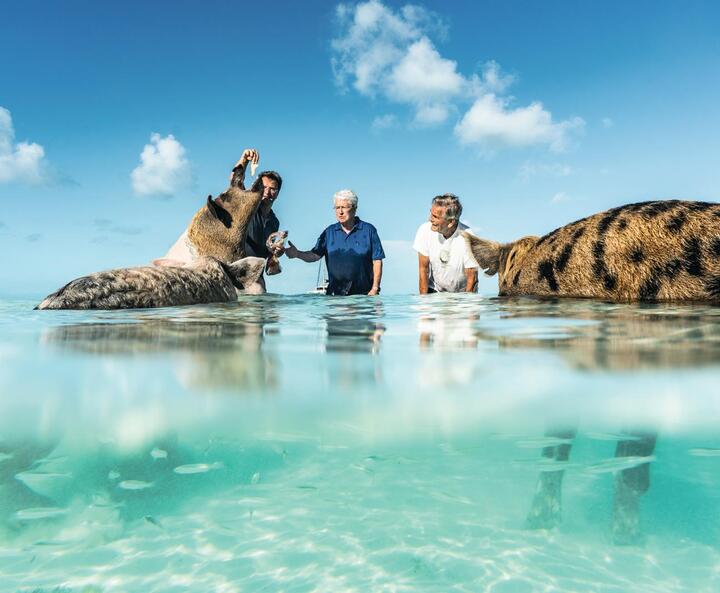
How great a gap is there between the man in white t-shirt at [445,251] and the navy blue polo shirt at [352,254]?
0.96 meters

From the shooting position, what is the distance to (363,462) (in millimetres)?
2459

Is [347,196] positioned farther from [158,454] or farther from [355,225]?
[158,454]

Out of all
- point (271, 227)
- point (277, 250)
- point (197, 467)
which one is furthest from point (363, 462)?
point (271, 227)

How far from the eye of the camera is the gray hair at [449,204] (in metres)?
7.82

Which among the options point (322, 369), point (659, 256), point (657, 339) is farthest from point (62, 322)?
point (659, 256)

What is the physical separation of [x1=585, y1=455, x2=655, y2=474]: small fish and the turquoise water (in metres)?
0.01

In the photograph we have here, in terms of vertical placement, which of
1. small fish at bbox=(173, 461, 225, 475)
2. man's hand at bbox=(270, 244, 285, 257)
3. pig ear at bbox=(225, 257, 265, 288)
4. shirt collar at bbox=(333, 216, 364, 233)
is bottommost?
small fish at bbox=(173, 461, 225, 475)

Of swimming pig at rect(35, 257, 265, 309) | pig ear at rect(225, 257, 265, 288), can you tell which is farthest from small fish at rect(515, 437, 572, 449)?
pig ear at rect(225, 257, 265, 288)

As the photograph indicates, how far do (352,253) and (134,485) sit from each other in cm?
677

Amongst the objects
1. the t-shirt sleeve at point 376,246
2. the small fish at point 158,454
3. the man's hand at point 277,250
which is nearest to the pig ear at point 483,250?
the t-shirt sleeve at point 376,246

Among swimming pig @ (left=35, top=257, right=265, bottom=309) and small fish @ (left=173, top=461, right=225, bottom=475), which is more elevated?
swimming pig @ (left=35, top=257, right=265, bottom=309)

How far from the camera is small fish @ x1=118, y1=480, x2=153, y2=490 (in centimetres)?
235

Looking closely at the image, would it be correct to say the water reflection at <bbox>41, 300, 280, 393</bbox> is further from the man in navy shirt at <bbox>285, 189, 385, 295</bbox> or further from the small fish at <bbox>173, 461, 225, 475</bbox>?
the man in navy shirt at <bbox>285, 189, 385, 295</bbox>

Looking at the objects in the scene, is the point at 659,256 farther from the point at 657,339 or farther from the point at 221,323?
the point at 221,323
